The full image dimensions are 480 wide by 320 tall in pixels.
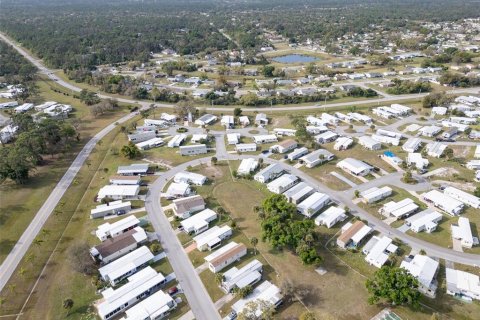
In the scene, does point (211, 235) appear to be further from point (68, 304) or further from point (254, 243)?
point (68, 304)

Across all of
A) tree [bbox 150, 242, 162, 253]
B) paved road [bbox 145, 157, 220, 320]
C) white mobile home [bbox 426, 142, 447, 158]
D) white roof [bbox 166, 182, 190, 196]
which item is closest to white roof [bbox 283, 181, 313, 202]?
white roof [bbox 166, 182, 190, 196]

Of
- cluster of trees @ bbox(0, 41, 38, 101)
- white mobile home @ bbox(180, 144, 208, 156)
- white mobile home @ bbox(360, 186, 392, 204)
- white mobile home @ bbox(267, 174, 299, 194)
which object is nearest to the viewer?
white mobile home @ bbox(360, 186, 392, 204)

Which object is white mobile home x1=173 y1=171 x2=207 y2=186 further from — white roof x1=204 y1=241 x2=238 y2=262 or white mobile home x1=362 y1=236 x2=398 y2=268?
white mobile home x1=362 y1=236 x2=398 y2=268

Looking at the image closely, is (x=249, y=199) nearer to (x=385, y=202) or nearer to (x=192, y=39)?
(x=385, y=202)

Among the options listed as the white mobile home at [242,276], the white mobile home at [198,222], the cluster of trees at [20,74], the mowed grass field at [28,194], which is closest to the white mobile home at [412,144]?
the white mobile home at [198,222]

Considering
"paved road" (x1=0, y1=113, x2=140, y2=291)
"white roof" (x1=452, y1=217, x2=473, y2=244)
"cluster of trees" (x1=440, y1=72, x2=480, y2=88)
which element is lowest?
"paved road" (x1=0, y1=113, x2=140, y2=291)
